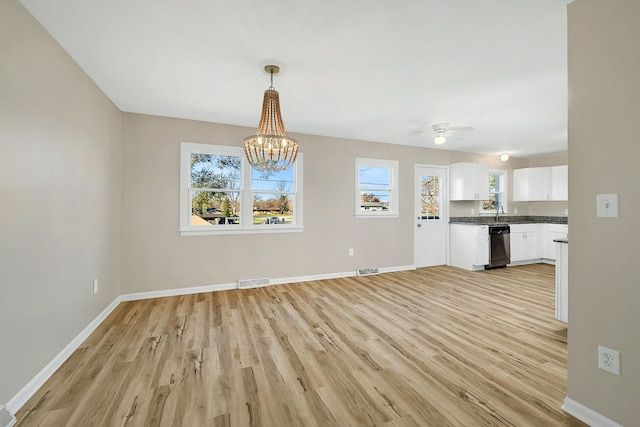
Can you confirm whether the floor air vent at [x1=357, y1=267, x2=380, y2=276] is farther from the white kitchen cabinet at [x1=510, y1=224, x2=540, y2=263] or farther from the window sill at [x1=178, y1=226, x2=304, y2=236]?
the white kitchen cabinet at [x1=510, y1=224, x2=540, y2=263]

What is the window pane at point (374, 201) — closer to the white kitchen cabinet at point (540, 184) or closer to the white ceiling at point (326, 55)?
the white ceiling at point (326, 55)

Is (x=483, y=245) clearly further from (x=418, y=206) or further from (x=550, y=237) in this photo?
(x=550, y=237)

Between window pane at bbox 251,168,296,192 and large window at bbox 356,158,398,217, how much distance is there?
4.37 ft

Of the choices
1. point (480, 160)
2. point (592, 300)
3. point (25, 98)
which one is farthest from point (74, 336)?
point (480, 160)

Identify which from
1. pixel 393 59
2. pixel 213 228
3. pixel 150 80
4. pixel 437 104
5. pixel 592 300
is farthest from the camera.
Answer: pixel 213 228

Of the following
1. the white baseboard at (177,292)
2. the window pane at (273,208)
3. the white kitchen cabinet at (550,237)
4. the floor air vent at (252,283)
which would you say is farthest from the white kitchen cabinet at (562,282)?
the white kitchen cabinet at (550,237)

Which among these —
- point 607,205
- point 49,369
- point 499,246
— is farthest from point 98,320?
point 499,246

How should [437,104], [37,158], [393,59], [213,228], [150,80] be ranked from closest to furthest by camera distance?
Result: [37,158] < [393,59] < [150,80] < [437,104] < [213,228]

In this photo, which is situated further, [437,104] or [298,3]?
[437,104]

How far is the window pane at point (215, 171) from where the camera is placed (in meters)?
4.11

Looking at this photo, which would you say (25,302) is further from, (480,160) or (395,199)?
(480,160)

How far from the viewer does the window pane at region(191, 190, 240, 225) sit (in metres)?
4.11

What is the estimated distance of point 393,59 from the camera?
240 cm

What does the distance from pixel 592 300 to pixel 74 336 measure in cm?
391
